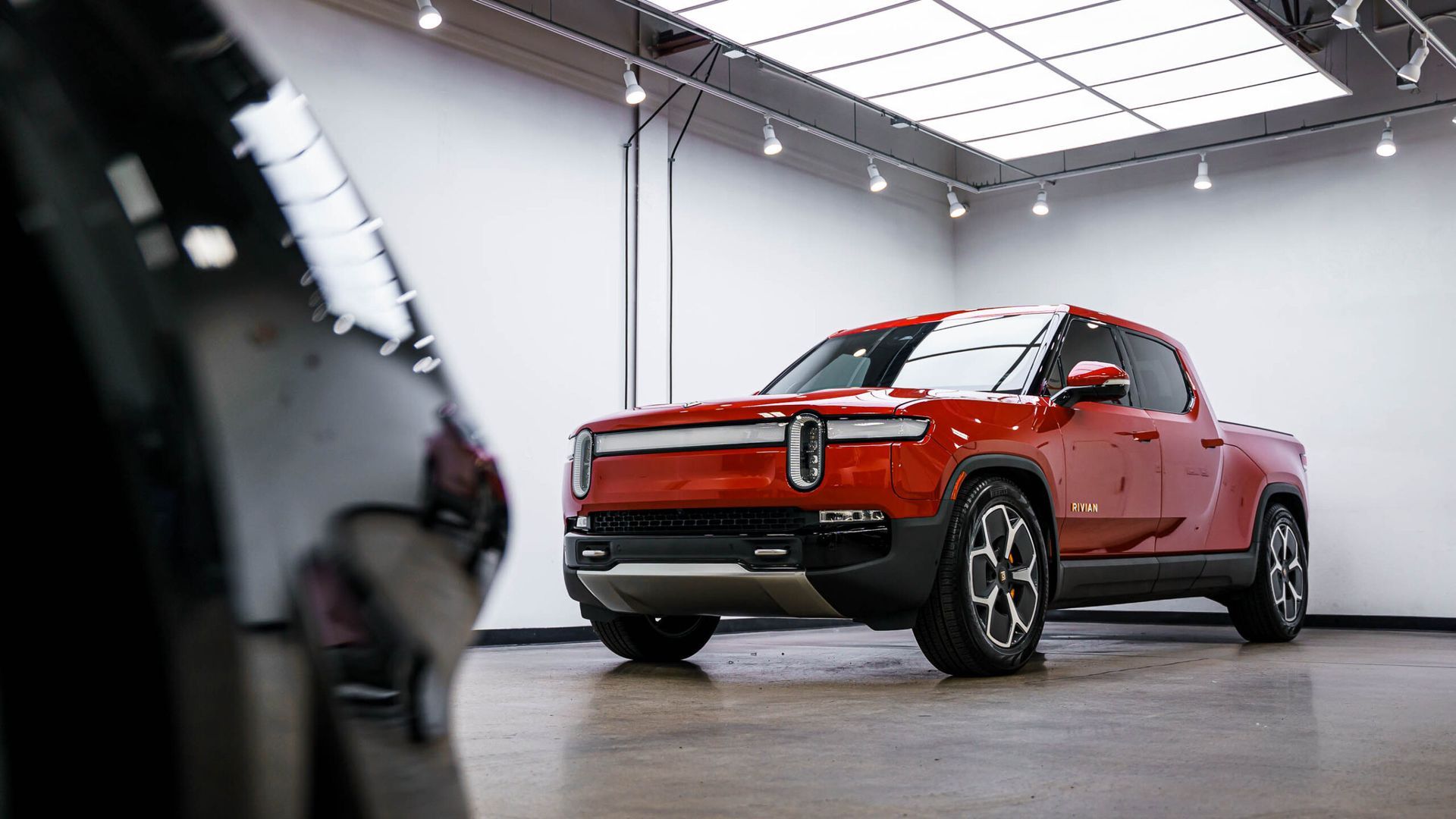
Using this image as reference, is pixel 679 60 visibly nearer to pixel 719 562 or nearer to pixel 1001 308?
pixel 1001 308

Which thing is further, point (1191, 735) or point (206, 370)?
point (1191, 735)

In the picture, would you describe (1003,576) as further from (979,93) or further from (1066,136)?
(1066,136)

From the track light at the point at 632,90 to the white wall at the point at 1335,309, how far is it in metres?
6.02

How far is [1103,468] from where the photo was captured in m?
5.91

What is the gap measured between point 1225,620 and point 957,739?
881 cm

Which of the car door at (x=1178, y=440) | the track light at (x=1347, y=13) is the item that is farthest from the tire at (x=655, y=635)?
the track light at (x=1347, y=13)

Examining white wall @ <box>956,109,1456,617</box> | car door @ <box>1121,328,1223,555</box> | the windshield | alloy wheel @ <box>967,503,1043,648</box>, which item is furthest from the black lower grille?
white wall @ <box>956,109,1456,617</box>

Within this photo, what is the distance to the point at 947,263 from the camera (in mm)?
→ 14117

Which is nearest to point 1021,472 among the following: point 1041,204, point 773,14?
point 773,14

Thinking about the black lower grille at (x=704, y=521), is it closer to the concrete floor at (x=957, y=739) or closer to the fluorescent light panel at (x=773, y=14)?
the concrete floor at (x=957, y=739)

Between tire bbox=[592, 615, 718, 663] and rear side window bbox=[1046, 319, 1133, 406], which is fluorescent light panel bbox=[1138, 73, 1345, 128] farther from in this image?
tire bbox=[592, 615, 718, 663]

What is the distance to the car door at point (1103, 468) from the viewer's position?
5715 mm

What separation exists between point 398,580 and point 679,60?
34.3 ft

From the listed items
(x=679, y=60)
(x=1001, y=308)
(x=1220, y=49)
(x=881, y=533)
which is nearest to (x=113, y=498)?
(x=881, y=533)
